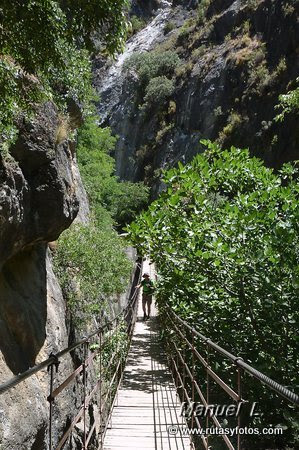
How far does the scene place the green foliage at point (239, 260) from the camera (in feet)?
19.7

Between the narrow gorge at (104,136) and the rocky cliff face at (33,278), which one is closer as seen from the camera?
the narrow gorge at (104,136)

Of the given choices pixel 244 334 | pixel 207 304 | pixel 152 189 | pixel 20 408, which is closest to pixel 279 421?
pixel 244 334

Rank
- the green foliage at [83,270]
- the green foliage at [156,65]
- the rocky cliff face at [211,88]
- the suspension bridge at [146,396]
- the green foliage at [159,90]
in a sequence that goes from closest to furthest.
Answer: the suspension bridge at [146,396] → the green foliage at [83,270] → the rocky cliff face at [211,88] → the green foliage at [159,90] → the green foliage at [156,65]

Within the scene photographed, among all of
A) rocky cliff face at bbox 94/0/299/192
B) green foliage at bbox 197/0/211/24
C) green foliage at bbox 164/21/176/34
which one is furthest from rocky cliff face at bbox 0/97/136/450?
green foliage at bbox 164/21/176/34

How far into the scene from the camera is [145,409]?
22.5 ft

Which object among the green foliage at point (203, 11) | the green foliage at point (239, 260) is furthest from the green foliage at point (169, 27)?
the green foliage at point (239, 260)

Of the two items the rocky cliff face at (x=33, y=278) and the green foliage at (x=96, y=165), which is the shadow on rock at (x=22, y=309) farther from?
the green foliage at (x=96, y=165)

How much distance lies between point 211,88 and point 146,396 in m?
26.1

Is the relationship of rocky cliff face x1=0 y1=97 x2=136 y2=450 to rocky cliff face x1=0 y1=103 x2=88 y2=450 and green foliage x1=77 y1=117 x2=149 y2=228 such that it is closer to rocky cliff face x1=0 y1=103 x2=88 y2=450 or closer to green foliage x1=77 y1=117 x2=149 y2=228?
rocky cliff face x1=0 y1=103 x2=88 y2=450

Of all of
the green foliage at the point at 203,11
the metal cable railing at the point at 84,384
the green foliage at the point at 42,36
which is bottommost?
the metal cable railing at the point at 84,384

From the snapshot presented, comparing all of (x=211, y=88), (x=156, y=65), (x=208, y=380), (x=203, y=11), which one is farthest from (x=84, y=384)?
(x=203, y=11)

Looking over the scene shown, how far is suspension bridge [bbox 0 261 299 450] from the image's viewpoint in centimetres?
317

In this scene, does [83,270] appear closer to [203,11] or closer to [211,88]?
[211,88]

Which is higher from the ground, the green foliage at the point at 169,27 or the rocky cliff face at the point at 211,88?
the green foliage at the point at 169,27
